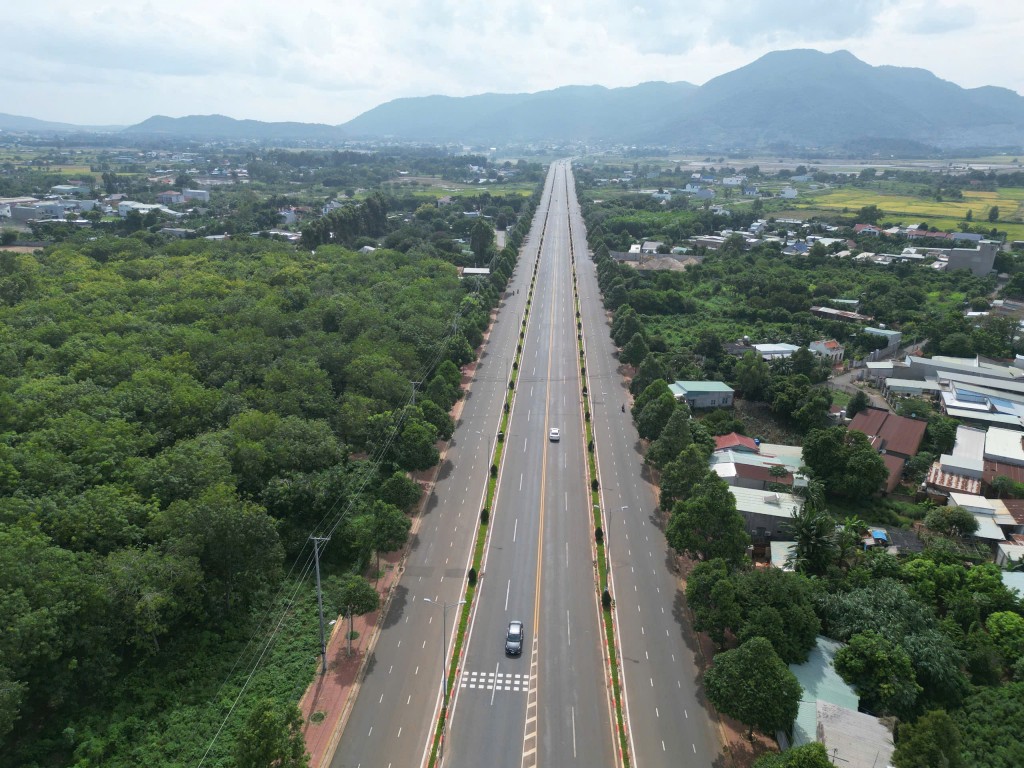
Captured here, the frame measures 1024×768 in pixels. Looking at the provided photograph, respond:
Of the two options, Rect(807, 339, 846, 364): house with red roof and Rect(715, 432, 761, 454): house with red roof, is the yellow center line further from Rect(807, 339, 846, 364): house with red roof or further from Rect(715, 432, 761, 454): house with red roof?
Rect(807, 339, 846, 364): house with red roof

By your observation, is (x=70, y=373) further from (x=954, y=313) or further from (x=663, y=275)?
(x=954, y=313)

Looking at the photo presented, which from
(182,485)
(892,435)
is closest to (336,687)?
(182,485)

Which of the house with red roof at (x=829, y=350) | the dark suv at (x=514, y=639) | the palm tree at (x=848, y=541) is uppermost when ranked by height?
the house with red roof at (x=829, y=350)

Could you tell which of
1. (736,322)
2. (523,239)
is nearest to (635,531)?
(736,322)

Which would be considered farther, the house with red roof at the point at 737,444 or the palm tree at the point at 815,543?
the house with red roof at the point at 737,444

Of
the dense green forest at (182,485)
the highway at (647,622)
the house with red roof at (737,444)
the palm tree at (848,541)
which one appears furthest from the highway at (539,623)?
the palm tree at (848,541)

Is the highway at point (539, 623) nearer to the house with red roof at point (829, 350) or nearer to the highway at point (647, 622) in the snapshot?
the highway at point (647, 622)
